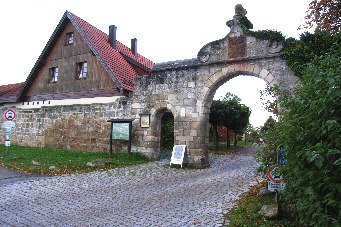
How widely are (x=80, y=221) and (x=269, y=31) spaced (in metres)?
8.15

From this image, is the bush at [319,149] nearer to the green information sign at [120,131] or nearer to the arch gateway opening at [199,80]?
the arch gateway opening at [199,80]

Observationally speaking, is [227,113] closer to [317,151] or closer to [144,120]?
[144,120]

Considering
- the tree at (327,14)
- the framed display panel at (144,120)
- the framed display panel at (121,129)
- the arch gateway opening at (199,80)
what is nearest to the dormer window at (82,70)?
the framed display panel at (121,129)

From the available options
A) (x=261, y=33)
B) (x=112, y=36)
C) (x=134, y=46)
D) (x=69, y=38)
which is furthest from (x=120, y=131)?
(x=134, y=46)

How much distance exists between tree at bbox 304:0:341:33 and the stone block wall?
9.27 metres

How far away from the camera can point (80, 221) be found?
4.06m

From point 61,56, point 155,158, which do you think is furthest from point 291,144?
point 61,56

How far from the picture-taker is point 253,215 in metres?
4.00

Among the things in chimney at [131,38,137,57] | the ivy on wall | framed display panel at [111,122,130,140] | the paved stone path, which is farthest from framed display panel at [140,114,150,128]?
chimney at [131,38,137,57]

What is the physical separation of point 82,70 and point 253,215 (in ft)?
41.1

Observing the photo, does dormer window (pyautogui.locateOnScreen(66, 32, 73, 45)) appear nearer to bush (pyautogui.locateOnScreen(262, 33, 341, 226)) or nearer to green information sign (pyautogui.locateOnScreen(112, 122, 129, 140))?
green information sign (pyautogui.locateOnScreen(112, 122, 129, 140))

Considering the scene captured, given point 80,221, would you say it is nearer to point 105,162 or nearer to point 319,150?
point 319,150

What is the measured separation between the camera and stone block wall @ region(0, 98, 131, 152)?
1221cm

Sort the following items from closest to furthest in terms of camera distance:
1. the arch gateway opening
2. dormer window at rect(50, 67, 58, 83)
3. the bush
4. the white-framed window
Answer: the bush
the arch gateway opening
the white-framed window
dormer window at rect(50, 67, 58, 83)
